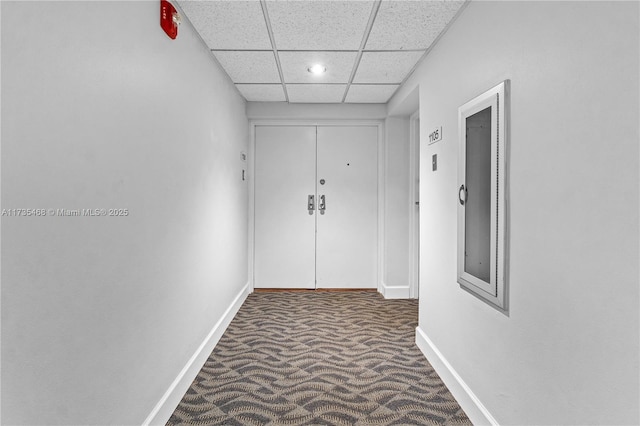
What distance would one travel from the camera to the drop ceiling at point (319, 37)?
7.58 ft

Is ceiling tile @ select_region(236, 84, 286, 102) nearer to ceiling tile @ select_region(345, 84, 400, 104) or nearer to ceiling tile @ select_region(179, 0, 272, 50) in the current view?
ceiling tile @ select_region(345, 84, 400, 104)

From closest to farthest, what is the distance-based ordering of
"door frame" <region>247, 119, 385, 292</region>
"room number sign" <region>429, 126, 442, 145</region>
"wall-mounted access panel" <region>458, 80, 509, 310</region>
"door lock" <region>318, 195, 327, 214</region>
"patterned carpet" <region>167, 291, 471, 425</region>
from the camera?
"wall-mounted access panel" <region>458, 80, 509, 310</region> → "patterned carpet" <region>167, 291, 471, 425</region> → "room number sign" <region>429, 126, 442, 145</region> → "door frame" <region>247, 119, 385, 292</region> → "door lock" <region>318, 195, 327, 214</region>

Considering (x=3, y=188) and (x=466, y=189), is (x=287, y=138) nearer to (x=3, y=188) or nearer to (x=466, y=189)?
(x=466, y=189)

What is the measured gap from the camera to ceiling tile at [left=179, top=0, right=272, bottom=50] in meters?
2.29

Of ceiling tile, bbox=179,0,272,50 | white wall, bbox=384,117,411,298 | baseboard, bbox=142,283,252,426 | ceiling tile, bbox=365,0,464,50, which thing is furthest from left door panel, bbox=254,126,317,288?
ceiling tile, bbox=365,0,464,50

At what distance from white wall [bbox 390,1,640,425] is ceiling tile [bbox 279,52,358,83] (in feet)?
3.94

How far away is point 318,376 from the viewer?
2.63 m

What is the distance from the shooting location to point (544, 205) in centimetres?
150

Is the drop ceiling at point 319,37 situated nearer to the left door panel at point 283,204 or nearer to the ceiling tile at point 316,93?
the ceiling tile at point 316,93

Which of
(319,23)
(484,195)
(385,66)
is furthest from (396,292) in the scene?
(319,23)

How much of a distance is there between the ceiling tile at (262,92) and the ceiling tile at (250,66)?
19 centimetres

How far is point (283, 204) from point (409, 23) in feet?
9.75

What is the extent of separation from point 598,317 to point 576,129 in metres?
0.62

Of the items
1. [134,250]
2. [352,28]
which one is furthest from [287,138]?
[134,250]
